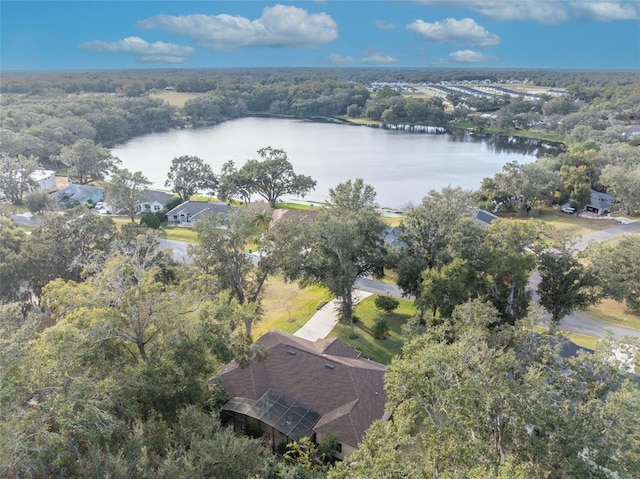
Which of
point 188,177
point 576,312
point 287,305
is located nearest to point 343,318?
point 287,305

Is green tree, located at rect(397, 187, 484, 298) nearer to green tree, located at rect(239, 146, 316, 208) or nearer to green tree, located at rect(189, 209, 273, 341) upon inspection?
green tree, located at rect(189, 209, 273, 341)

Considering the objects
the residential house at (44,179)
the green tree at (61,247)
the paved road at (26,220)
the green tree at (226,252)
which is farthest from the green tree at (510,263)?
the residential house at (44,179)

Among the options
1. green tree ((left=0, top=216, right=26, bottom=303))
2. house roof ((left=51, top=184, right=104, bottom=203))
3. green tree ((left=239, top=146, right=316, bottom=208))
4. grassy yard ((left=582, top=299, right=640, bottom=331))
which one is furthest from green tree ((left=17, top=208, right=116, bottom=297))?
grassy yard ((left=582, top=299, right=640, bottom=331))

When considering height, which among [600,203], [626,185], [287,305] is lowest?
[287,305]

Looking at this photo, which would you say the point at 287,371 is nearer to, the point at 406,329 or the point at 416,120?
the point at 406,329

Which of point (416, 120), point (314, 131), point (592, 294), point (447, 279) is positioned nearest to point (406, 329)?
point (447, 279)

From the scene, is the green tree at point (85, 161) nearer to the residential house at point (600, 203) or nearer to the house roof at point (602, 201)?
the residential house at point (600, 203)

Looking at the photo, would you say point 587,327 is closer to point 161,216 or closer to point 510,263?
point 510,263
